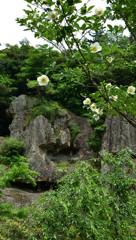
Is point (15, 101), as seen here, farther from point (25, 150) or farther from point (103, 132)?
point (103, 132)

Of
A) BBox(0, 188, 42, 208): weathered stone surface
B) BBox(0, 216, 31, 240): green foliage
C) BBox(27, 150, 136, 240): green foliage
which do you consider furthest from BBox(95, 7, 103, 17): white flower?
BBox(0, 188, 42, 208): weathered stone surface

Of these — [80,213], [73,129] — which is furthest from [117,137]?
[80,213]

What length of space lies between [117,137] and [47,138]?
406 centimetres

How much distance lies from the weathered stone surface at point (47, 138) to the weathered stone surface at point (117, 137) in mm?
1750

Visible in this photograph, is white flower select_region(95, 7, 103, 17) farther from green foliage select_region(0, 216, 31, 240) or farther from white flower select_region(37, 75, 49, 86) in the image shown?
green foliage select_region(0, 216, 31, 240)

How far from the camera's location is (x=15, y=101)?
12648 millimetres

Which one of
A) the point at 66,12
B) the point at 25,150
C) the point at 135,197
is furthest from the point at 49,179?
the point at 66,12

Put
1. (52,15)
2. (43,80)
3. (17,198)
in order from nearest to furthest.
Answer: (52,15), (43,80), (17,198)

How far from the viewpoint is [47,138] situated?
11078 millimetres

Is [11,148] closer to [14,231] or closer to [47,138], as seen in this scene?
[47,138]

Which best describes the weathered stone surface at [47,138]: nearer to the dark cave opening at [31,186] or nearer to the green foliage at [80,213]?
the dark cave opening at [31,186]

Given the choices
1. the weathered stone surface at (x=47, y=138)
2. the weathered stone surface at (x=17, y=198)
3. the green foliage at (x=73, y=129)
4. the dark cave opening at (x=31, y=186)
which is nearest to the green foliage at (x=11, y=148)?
the weathered stone surface at (x=47, y=138)

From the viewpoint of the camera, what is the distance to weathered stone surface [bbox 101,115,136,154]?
9.68 meters

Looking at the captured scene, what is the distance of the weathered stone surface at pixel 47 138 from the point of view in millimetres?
10031
